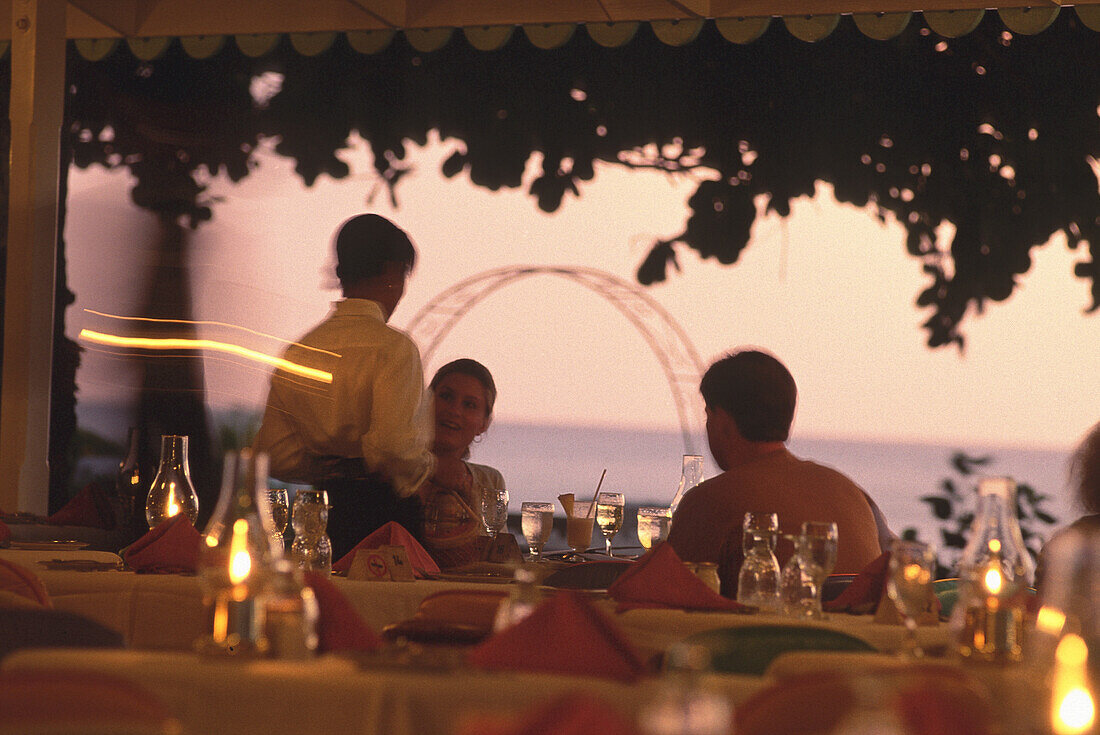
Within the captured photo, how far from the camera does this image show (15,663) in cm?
125

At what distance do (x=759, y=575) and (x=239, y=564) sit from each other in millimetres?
1148

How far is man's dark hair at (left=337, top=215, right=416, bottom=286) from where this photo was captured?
12.3 feet

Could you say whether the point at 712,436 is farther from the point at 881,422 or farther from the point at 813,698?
the point at 813,698

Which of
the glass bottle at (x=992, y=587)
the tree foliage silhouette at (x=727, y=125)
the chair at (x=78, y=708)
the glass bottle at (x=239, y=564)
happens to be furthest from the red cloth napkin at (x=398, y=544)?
the tree foliage silhouette at (x=727, y=125)

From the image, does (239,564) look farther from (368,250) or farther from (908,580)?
(368,250)

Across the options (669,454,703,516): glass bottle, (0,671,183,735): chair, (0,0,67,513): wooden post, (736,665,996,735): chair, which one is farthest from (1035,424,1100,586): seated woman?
(0,0,67,513): wooden post

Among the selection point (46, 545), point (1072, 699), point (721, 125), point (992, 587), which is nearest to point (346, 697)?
point (1072, 699)

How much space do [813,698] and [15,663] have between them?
790 mm

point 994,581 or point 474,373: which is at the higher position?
point 474,373

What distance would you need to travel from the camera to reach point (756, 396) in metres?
3.06

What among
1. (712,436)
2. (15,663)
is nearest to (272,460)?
(712,436)

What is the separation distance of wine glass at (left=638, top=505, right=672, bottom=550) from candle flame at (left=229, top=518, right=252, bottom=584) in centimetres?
150

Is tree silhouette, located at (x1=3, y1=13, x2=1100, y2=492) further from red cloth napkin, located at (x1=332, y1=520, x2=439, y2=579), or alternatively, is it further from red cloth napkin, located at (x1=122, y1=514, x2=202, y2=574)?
red cloth napkin, located at (x1=122, y1=514, x2=202, y2=574)

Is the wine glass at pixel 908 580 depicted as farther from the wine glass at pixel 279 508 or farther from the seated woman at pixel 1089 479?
the wine glass at pixel 279 508
